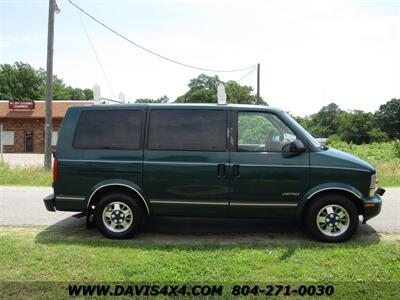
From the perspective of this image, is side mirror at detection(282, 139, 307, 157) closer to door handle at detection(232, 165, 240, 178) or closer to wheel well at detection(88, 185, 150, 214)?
door handle at detection(232, 165, 240, 178)

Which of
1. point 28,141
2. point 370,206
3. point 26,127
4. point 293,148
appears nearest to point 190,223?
point 293,148

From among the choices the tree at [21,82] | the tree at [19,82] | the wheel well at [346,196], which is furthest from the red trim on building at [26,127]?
the tree at [19,82]

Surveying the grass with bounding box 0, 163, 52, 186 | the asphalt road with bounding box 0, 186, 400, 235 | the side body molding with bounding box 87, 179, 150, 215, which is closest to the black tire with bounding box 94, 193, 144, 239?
the side body molding with bounding box 87, 179, 150, 215

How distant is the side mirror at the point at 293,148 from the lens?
5.36m

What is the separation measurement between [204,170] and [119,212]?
1.42 meters

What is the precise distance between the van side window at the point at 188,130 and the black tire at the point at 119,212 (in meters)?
0.87

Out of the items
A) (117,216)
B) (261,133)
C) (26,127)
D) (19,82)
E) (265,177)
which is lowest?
(117,216)

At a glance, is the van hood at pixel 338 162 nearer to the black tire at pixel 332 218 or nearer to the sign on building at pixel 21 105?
the black tire at pixel 332 218

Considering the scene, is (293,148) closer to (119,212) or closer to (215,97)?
(119,212)

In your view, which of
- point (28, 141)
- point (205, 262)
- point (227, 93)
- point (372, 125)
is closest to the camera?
point (205, 262)

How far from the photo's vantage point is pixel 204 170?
18.0 ft

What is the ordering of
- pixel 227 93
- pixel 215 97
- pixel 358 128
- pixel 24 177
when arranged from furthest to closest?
pixel 358 128
pixel 227 93
pixel 215 97
pixel 24 177

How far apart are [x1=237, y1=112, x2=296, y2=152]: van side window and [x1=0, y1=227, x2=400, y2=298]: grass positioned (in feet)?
4.56

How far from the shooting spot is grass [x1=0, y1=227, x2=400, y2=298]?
411cm
